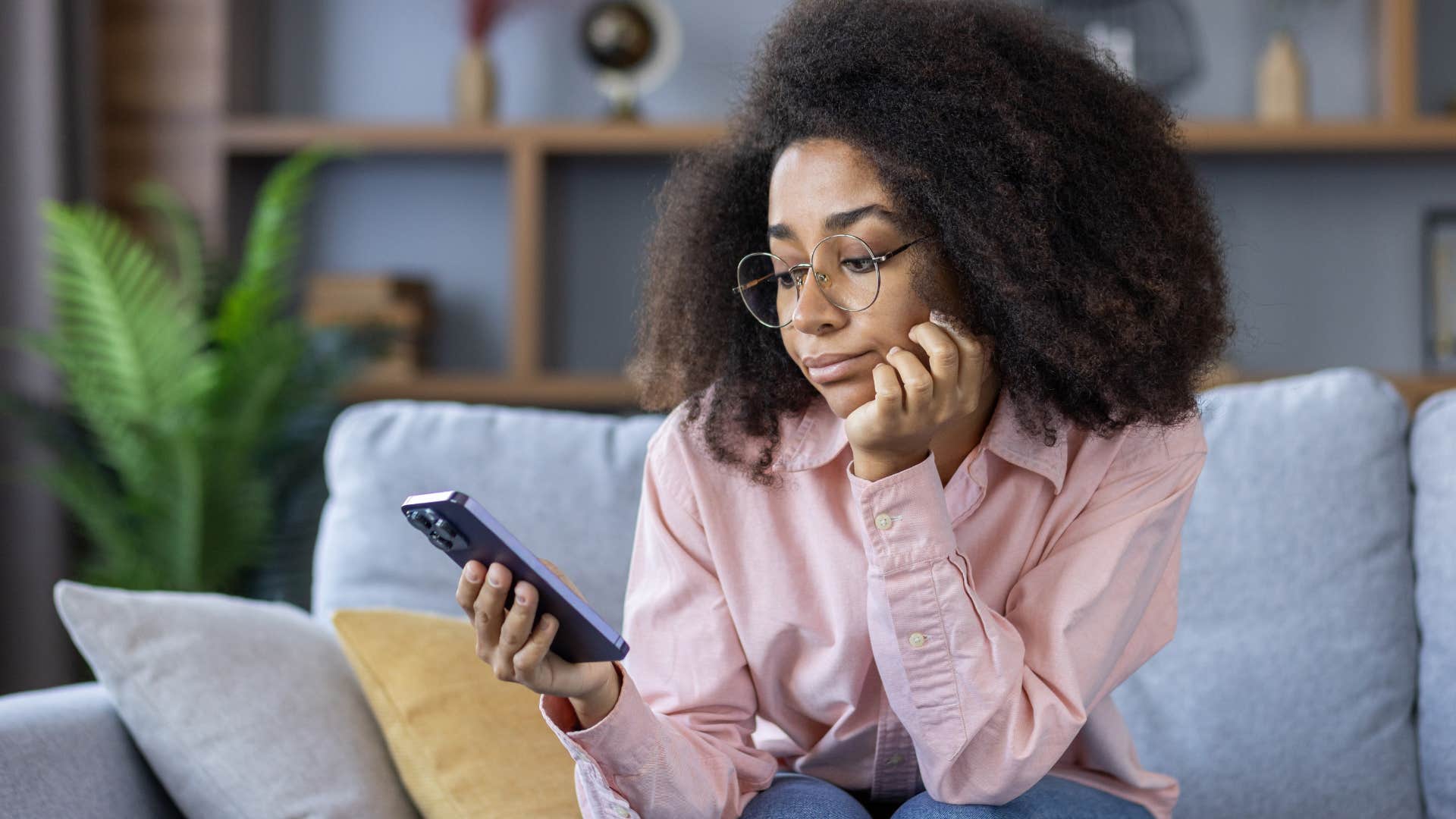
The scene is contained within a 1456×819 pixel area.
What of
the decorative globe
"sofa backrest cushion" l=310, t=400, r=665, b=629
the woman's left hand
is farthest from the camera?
the decorative globe

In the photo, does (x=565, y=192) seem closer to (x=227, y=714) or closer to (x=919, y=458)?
(x=227, y=714)

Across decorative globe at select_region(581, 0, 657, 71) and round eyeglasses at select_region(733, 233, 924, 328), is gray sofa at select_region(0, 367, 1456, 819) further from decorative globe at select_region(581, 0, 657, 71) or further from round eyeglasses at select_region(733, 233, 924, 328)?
decorative globe at select_region(581, 0, 657, 71)

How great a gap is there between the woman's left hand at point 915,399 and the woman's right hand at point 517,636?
273 millimetres

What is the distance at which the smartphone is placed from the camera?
0.98 metres

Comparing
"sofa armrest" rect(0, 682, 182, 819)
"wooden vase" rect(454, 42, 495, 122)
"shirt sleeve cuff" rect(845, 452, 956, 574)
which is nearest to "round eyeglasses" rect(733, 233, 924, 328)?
"shirt sleeve cuff" rect(845, 452, 956, 574)

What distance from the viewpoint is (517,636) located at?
3.40ft

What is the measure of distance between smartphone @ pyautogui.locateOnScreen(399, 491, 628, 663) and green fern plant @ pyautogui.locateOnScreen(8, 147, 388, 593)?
196cm

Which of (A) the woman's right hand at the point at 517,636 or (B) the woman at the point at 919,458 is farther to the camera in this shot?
(B) the woman at the point at 919,458

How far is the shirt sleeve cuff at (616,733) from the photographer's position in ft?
3.73

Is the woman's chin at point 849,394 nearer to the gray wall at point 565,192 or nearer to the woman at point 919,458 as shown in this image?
the woman at point 919,458

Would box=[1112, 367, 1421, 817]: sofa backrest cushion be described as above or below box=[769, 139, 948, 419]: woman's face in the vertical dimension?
below

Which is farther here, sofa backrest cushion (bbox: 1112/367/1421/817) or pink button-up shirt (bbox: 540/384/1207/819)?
sofa backrest cushion (bbox: 1112/367/1421/817)

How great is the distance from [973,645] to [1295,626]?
26.8 inches

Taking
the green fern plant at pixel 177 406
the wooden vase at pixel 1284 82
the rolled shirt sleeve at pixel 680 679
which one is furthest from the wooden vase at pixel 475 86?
the rolled shirt sleeve at pixel 680 679
